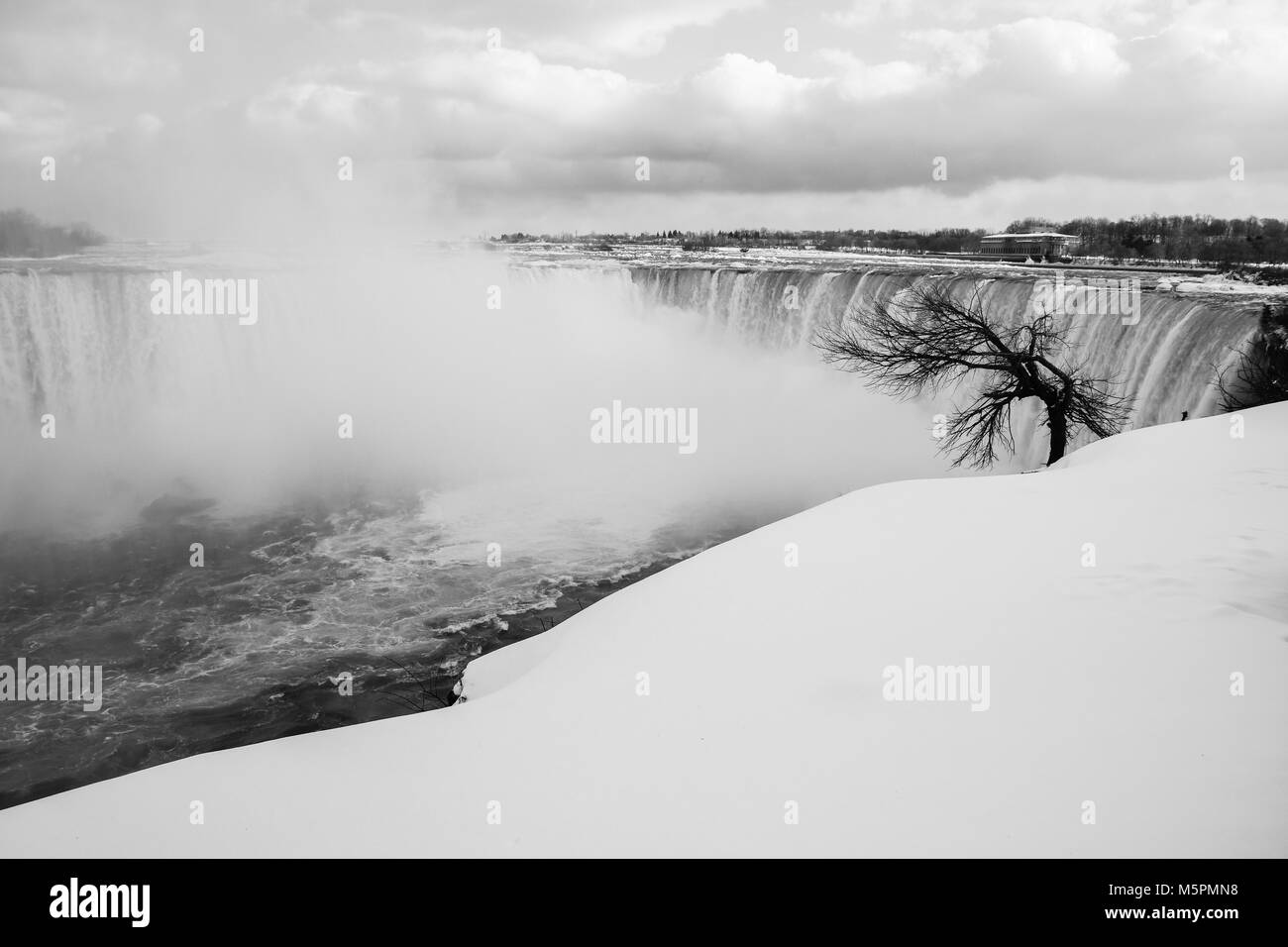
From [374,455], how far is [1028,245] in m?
70.9

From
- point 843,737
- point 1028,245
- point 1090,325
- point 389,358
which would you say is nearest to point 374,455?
point 389,358

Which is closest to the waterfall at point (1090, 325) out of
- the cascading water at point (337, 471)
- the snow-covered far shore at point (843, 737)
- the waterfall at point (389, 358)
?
the waterfall at point (389, 358)

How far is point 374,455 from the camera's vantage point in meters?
29.9

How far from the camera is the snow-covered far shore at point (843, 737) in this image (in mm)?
3984

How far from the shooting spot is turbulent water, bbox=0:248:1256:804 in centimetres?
1465

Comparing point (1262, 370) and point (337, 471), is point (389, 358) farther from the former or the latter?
point (1262, 370)

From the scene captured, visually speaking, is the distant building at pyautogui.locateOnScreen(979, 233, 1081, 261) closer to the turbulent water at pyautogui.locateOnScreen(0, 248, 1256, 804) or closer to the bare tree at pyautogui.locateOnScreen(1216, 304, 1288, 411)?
the turbulent water at pyautogui.locateOnScreen(0, 248, 1256, 804)

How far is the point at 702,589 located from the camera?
7508 millimetres

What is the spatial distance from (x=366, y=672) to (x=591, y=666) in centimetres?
915

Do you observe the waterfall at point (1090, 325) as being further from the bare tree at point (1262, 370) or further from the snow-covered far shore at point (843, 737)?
the snow-covered far shore at point (843, 737)

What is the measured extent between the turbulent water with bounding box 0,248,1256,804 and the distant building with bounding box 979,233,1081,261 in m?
47.7

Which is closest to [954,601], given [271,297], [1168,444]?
[1168,444]

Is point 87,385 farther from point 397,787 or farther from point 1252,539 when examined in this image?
point 1252,539

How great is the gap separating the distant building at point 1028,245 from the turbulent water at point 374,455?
47715 mm
